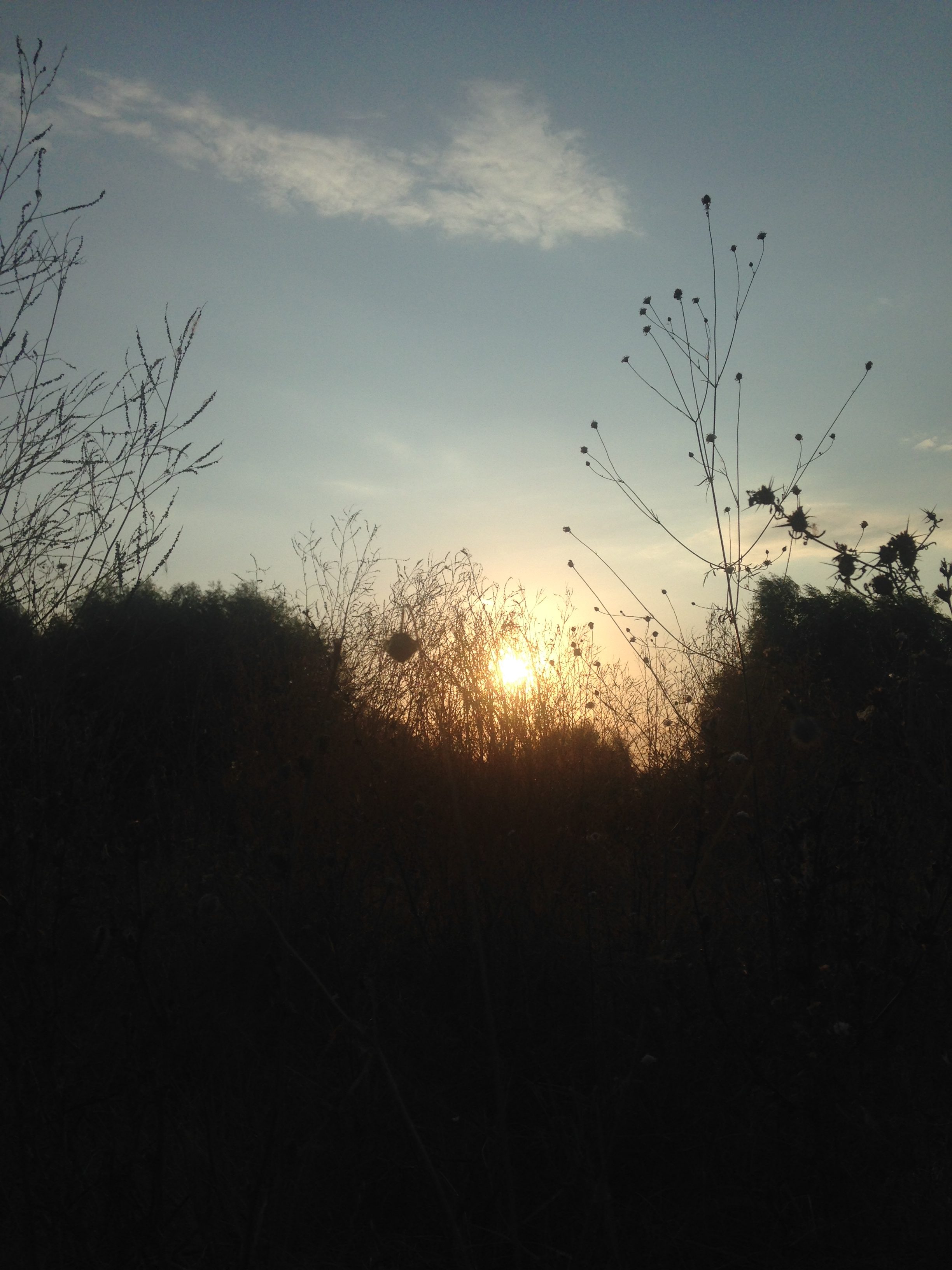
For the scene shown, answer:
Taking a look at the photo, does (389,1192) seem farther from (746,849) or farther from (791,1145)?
(746,849)

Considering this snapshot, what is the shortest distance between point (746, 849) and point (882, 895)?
126 cm

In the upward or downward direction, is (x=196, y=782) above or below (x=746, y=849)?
above

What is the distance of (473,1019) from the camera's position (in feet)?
7.22

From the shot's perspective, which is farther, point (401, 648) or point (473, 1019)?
point (473, 1019)

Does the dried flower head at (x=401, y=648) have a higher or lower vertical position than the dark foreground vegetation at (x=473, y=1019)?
higher

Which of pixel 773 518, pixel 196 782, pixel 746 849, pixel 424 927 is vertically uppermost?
pixel 773 518

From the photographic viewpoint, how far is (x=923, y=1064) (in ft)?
6.30

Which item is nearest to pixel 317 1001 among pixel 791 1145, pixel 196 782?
pixel 791 1145

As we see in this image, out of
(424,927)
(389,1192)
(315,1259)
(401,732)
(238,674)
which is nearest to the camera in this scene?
(315,1259)

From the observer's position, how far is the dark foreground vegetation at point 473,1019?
1327 mm

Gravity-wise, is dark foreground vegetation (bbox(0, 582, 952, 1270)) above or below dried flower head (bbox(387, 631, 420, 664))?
below

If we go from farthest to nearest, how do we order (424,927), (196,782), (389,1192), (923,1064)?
1. (196,782)
2. (424,927)
3. (923,1064)
4. (389,1192)

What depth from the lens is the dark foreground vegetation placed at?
4.35ft

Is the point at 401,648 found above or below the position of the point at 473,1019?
above
